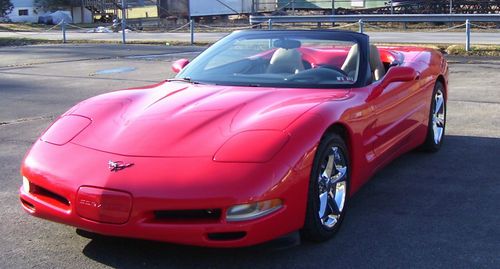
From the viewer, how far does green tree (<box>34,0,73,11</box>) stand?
5428cm

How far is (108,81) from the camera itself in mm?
12133

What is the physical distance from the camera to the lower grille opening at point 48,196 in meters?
3.55

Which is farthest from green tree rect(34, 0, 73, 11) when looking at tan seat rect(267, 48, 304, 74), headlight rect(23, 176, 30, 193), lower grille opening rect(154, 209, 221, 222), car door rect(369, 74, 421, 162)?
lower grille opening rect(154, 209, 221, 222)

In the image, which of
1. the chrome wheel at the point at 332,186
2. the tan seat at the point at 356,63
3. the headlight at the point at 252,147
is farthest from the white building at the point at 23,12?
the headlight at the point at 252,147

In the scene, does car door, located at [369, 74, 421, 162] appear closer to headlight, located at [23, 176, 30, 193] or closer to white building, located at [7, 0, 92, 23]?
headlight, located at [23, 176, 30, 193]

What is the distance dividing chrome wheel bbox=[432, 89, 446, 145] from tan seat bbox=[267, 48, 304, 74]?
6.13 ft

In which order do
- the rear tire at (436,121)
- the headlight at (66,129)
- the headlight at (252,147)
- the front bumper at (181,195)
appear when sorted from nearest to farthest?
the front bumper at (181,195) < the headlight at (252,147) < the headlight at (66,129) < the rear tire at (436,121)

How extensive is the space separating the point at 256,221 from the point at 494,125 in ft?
16.4

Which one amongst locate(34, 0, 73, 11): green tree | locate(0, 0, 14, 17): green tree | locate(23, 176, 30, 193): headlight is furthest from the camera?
locate(34, 0, 73, 11): green tree

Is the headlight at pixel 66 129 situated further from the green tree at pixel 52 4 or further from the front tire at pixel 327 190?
the green tree at pixel 52 4

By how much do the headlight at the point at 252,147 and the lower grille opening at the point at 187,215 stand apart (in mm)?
309

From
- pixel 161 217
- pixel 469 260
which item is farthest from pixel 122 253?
pixel 469 260

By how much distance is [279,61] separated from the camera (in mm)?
5020

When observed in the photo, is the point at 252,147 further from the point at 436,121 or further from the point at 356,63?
the point at 436,121
